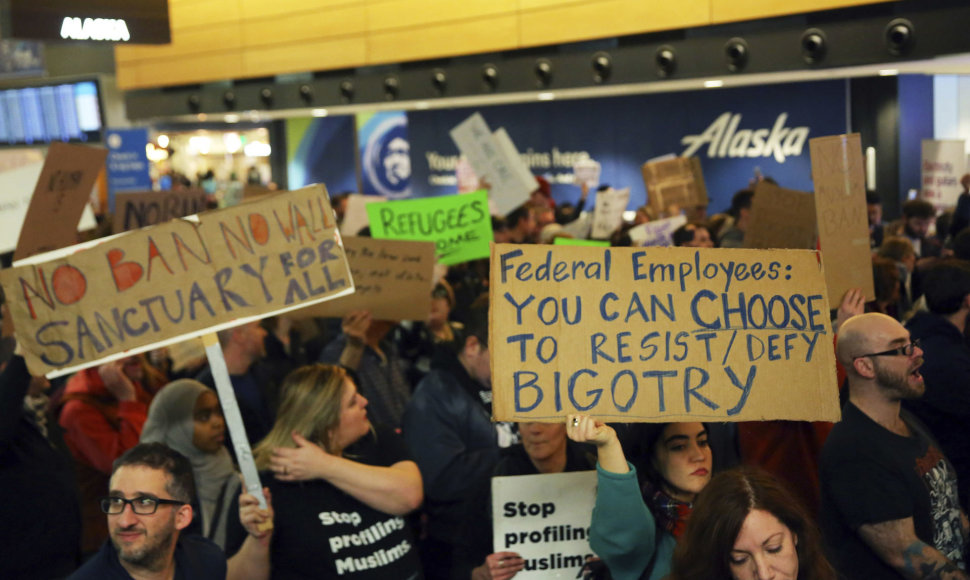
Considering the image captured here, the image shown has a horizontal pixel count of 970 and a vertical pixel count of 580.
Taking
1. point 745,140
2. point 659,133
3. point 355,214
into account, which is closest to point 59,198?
point 355,214

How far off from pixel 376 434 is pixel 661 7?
7018mm

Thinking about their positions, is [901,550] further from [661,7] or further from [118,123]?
[118,123]

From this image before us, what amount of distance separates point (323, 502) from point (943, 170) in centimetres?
875

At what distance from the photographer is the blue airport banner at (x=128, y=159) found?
12758 mm

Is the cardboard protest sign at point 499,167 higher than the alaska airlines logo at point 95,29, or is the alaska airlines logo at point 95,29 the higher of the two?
the alaska airlines logo at point 95,29

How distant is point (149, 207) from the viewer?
7625 millimetres

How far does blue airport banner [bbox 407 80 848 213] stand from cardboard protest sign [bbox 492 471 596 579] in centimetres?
1037

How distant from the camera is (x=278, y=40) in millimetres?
13508

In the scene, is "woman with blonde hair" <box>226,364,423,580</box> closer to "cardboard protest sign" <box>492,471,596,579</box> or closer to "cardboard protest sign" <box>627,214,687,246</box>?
"cardboard protest sign" <box>492,471,596,579</box>

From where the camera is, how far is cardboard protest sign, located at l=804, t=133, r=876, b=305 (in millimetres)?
4730

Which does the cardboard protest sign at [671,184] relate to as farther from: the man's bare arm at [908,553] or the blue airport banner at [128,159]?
the man's bare arm at [908,553]

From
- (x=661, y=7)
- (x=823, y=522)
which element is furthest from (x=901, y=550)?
(x=661, y=7)

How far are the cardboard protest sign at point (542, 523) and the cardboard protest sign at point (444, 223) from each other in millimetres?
3740

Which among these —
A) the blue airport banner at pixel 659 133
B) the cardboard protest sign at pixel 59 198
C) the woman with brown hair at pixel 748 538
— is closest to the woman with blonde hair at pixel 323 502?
the woman with brown hair at pixel 748 538
